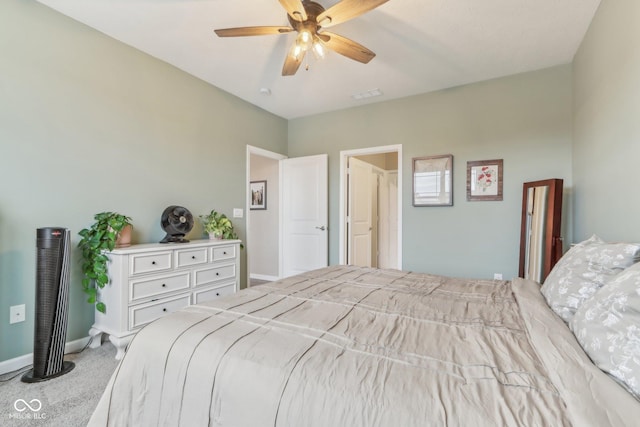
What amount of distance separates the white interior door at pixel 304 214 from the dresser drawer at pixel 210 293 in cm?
141

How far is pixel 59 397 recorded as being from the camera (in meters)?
1.76

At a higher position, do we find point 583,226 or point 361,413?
point 583,226

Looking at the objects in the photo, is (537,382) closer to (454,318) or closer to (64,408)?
(454,318)

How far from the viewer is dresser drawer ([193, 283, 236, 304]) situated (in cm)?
284

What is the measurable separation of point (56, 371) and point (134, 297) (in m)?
0.62

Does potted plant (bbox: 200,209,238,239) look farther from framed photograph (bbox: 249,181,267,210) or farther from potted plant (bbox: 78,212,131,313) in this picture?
framed photograph (bbox: 249,181,267,210)

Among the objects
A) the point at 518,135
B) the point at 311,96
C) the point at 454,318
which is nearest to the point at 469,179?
the point at 518,135

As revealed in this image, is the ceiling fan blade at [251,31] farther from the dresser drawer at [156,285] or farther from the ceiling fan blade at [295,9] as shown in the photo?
the dresser drawer at [156,285]

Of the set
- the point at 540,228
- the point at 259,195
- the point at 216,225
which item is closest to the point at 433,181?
the point at 540,228

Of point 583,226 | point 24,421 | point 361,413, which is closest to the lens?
point 361,413

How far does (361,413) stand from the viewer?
2.45 feet

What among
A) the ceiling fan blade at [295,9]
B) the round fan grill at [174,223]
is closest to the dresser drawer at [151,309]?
the round fan grill at [174,223]

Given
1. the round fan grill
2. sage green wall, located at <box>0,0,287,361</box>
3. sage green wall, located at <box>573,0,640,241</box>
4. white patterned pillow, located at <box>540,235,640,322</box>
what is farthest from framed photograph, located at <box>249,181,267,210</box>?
white patterned pillow, located at <box>540,235,640,322</box>

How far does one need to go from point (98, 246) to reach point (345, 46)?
2459mm
